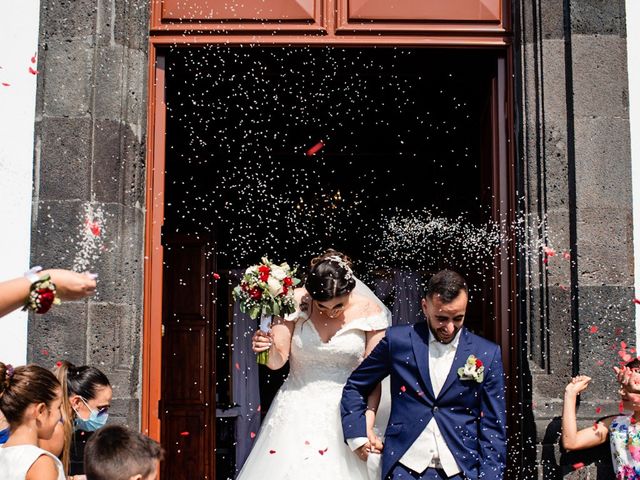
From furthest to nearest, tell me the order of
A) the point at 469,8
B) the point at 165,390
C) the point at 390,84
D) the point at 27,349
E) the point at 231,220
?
the point at 231,220 → the point at 165,390 → the point at 390,84 → the point at 469,8 → the point at 27,349

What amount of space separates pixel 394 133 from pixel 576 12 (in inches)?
141

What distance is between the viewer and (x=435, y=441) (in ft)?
15.6

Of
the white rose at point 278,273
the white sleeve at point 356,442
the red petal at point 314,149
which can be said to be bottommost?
the white sleeve at point 356,442

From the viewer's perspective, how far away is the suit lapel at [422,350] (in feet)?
15.8

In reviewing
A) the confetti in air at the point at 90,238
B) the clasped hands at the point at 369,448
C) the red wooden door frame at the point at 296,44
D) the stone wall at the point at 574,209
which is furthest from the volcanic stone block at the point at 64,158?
the stone wall at the point at 574,209

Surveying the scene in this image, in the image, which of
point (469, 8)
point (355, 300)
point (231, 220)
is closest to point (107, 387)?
point (355, 300)

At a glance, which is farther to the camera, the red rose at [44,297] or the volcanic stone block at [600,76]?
the volcanic stone block at [600,76]

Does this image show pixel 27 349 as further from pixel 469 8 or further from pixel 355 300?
pixel 469 8

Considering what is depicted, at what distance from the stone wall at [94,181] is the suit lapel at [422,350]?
1.75 m

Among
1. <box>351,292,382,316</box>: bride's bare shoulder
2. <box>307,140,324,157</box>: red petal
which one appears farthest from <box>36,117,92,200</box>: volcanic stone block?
<box>307,140,324,157</box>: red petal

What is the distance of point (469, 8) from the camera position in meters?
5.94

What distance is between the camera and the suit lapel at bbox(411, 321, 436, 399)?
482 cm

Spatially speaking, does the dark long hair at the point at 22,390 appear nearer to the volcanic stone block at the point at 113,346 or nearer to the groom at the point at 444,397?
the volcanic stone block at the point at 113,346

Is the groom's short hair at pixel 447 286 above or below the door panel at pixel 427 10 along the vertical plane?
below
